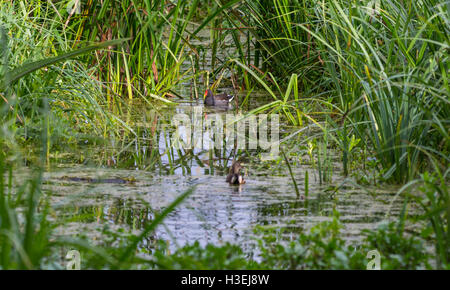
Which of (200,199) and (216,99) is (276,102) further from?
(216,99)

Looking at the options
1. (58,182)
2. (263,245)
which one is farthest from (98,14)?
(263,245)

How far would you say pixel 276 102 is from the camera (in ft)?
17.1

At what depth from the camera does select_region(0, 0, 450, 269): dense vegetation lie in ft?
9.44

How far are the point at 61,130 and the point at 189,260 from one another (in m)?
2.57

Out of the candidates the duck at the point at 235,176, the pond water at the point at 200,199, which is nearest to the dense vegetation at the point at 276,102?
the pond water at the point at 200,199

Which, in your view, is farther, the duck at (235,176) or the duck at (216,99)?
the duck at (216,99)

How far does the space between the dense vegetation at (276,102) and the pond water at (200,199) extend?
6.3 inches

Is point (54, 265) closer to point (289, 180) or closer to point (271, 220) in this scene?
point (271, 220)

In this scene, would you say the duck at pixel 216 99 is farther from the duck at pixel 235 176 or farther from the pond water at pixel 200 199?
the duck at pixel 235 176

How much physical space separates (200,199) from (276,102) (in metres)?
1.38

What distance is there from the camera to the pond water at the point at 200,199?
11.6ft

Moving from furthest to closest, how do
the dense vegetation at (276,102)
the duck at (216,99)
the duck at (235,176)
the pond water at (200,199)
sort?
the duck at (216,99), the duck at (235,176), the pond water at (200,199), the dense vegetation at (276,102)

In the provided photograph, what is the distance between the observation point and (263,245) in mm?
3322
